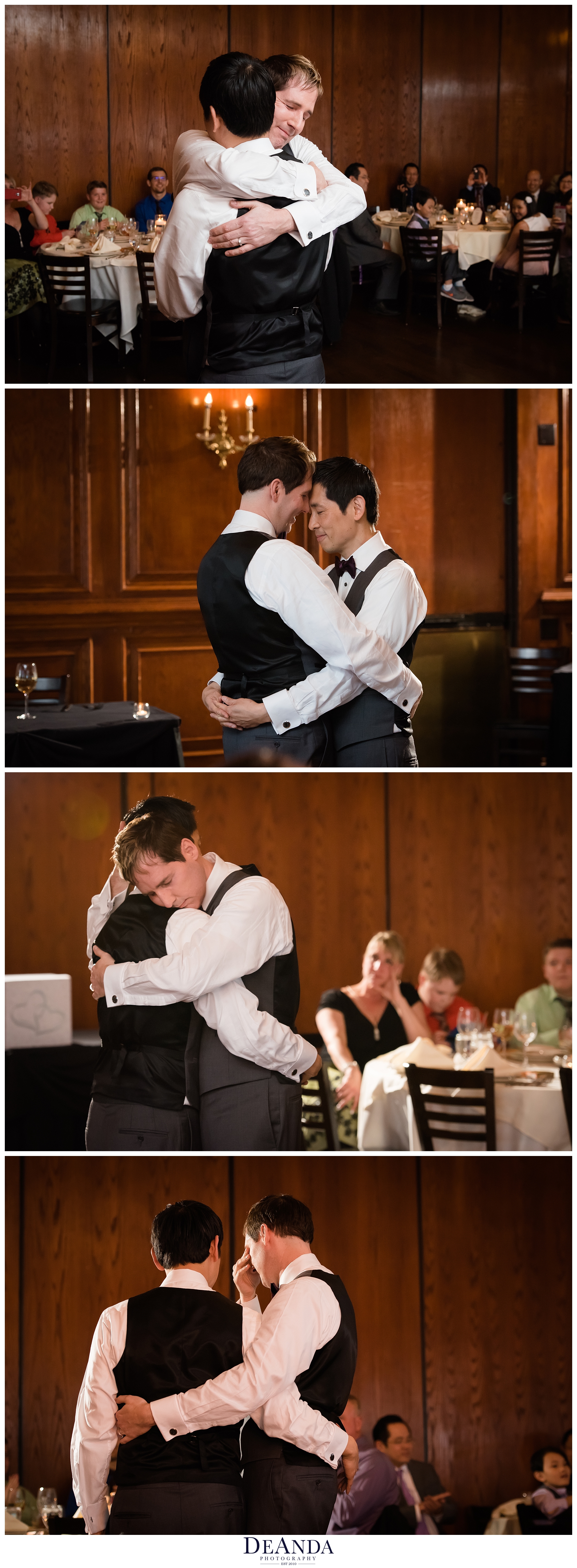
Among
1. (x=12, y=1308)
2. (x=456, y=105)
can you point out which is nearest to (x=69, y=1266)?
(x=12, y=1308)

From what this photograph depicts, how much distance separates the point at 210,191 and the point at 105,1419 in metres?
2.70

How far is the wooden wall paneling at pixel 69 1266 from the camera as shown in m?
3.83

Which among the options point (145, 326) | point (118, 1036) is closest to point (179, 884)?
point (118, 1036)

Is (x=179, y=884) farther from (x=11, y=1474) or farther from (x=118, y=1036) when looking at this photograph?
(x=11, y=1474)

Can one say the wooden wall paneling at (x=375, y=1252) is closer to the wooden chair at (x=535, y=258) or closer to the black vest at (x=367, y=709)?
the black vest at (x=367, y=709)

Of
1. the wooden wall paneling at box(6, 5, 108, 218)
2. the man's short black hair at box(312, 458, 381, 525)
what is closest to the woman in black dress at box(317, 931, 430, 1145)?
the man's short black hair at box(312, 458, 381, 525)

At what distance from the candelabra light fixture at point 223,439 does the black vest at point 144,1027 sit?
1696 millimetres

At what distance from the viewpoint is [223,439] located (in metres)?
3.72

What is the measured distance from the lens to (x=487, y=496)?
12.4 ft

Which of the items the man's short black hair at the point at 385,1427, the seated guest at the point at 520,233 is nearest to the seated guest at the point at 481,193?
the seated guest at the point at 520,233

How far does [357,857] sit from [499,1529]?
2334mm

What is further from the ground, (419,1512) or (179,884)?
(179,884)

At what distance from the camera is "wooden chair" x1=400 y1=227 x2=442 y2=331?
11.1 feet

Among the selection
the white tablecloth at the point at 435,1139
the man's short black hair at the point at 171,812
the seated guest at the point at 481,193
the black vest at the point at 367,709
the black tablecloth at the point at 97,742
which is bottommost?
the white tablecloth at the point at 435,1139
